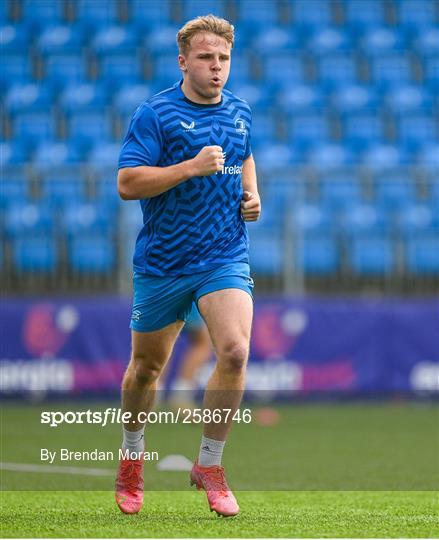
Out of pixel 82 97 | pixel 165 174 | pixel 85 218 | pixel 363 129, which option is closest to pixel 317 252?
pixel 85 218

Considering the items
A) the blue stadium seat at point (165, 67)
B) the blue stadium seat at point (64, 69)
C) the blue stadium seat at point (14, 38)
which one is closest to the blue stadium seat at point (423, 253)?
the blue stadium seat at point (165, 67)

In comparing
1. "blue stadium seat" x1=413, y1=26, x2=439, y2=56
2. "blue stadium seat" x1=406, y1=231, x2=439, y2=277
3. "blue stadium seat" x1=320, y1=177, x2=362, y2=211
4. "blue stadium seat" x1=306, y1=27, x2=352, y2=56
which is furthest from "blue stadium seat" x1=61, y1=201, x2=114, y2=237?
"blue stadium seat" x1=413, y1=26, x2=439, y2=56

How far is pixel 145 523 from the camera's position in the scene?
17.4 feet

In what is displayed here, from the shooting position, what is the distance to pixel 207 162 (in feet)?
17.5

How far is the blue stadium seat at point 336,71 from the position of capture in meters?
17.8

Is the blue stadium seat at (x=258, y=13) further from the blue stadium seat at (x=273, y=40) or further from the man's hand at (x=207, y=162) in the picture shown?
the man's hand at (x=207, y=162)

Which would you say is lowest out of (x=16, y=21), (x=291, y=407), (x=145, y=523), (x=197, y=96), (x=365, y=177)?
(x=291, y=407)

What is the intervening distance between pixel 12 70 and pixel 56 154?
2285 mm

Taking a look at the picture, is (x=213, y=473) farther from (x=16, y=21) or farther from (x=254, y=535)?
(x=16, y=21)

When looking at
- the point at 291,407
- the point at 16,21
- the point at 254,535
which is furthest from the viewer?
the point at 16,21

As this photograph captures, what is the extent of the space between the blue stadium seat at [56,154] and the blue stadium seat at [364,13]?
5.01 m

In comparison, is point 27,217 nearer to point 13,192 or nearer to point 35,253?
point 13,192

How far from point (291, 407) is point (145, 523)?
329 inches

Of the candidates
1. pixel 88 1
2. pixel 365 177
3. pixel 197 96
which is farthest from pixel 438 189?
pixel 197 96
